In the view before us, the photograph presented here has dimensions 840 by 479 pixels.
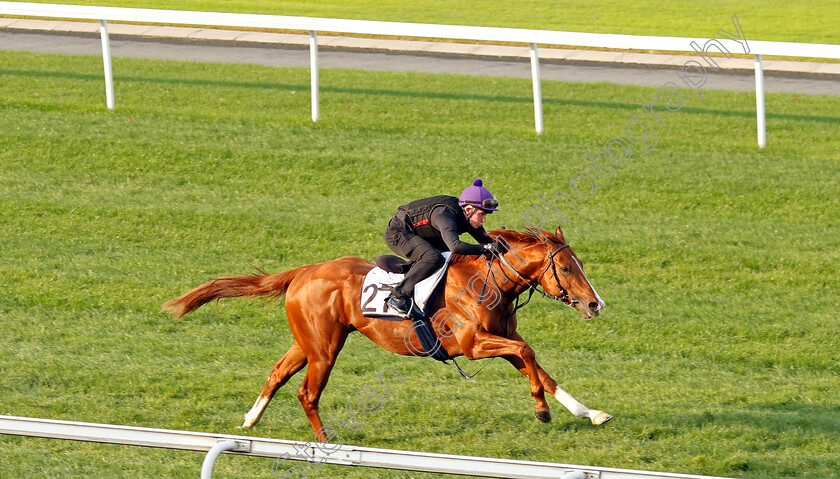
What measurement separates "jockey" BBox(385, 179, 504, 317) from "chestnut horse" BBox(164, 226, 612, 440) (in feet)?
0.53

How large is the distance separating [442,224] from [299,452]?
2142 mm

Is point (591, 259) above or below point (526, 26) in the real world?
below

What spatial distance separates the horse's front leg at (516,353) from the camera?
589 cm

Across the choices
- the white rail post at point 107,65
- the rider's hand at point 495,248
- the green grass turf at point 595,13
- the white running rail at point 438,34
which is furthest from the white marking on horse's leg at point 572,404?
the green grass turf at point 595,13

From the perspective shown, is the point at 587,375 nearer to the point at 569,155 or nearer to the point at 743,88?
the point at 569,155

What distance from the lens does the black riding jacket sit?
6.05 meters

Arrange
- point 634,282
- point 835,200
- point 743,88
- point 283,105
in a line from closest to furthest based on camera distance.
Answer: point 634,282 < point 835,200 < point 283,105 < point 743,88

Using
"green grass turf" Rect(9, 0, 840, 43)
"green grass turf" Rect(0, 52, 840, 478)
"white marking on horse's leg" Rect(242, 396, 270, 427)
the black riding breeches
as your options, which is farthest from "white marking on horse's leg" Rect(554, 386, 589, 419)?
"green grass turf" Rect(9, 0, 840, 43)

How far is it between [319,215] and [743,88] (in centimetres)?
890

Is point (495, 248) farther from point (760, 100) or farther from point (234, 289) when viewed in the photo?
point (760, 100)

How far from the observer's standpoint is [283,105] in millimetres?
13797

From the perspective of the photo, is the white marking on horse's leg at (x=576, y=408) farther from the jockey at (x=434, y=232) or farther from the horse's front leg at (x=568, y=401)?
the jockey at (x=434, y=232)

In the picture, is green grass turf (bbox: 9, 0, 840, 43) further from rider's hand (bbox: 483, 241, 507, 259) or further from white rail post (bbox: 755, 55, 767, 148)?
rider's hand (bbox: 483, 241, 507, 259)

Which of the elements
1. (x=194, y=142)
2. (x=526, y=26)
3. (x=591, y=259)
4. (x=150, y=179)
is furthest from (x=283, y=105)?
(x=526, y=26)
